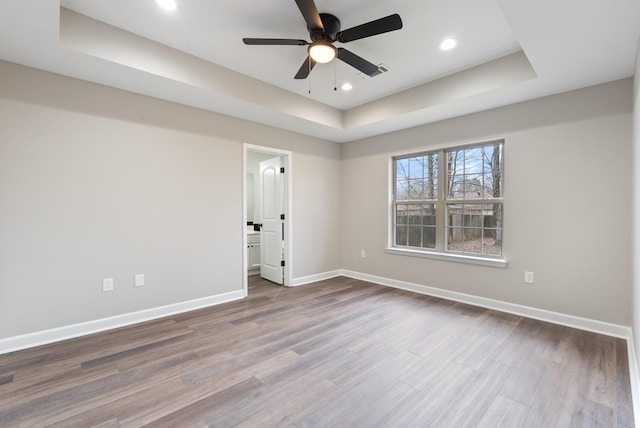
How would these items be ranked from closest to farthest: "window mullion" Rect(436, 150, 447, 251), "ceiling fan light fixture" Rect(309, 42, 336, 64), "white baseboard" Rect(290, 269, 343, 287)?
"ceiling fan light fixture" Rect(309, 42, 336, 64)
"window mullion" Rect(436, 150, 447, 251)
"white baseboard" Rect(290, 269, 343, 287)

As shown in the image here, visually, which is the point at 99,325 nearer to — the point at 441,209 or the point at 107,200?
the point at 107,200

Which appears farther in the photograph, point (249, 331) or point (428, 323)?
point (428, 323)

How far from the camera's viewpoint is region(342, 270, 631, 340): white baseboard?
280 cm

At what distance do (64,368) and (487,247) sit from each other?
177 inches

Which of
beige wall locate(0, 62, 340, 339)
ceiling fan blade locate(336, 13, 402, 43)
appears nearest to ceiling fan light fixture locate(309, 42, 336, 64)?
ceiling fan blade locate(336, 13, 402, 43)

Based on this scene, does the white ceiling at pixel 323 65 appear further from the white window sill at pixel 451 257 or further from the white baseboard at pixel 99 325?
the white baseboard at pixel 99 325

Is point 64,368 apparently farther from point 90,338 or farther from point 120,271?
point 120,271

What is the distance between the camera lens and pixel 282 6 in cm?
222

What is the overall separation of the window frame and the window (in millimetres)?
13

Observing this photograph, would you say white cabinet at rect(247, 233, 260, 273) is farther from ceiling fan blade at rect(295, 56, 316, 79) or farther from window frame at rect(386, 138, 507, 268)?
ceiling fan blade at rect(295, 56, 316, 79)

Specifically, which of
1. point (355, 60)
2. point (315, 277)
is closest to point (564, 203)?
point (355, 60)

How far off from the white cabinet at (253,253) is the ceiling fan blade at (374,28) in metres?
4.16

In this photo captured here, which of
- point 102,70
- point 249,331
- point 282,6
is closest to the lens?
point 282,6

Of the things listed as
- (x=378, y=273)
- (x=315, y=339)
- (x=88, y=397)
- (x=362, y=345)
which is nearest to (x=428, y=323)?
(x=362, y=345)
